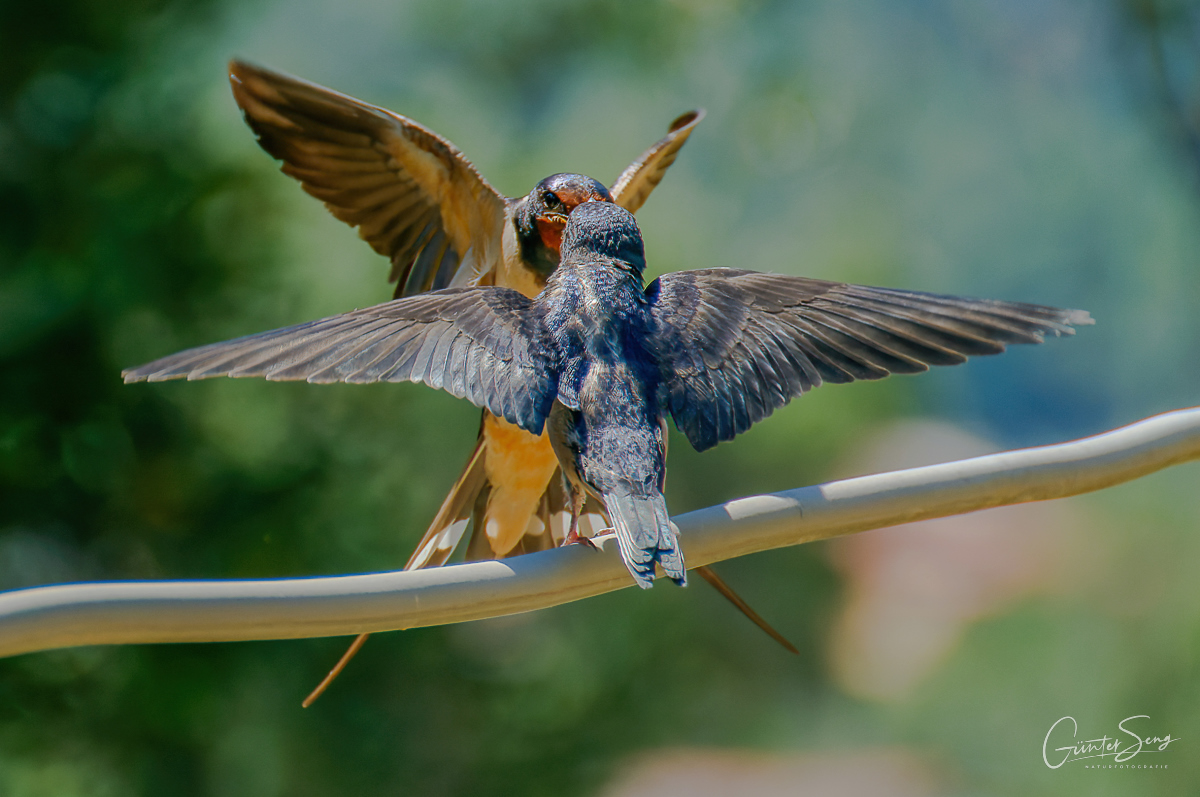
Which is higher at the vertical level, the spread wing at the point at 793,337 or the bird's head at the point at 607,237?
the bird's head at the point at 607,237

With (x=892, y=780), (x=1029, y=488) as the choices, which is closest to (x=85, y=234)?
(x=1029, y=488)

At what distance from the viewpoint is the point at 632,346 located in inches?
54.5

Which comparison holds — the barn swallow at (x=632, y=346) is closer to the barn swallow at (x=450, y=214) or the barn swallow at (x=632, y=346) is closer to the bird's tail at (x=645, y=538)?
the bird's tail at (x=645, y=538)

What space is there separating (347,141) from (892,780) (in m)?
5.77

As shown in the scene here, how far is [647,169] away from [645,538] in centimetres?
156

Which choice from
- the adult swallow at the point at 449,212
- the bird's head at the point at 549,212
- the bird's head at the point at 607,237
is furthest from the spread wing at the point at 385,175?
the bird's head at the point at 607,237

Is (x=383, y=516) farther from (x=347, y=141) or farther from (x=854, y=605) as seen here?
(x=854, y=605)

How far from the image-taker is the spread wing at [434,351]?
3.95 feet

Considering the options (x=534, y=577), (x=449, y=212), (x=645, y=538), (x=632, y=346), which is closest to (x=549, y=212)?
(x=449, y=212)

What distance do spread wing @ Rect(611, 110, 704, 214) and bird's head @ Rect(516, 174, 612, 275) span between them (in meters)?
0.33

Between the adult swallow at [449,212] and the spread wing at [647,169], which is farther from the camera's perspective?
the spread wing at [647,169]

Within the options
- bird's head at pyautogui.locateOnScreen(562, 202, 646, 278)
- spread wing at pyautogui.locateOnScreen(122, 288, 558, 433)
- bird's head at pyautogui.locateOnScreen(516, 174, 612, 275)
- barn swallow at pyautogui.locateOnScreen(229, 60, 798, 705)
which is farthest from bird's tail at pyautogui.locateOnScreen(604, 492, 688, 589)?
bird's head at pyautogui.locateOnScreen(516, 174, 612, 275)

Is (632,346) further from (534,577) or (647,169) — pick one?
(647,169)

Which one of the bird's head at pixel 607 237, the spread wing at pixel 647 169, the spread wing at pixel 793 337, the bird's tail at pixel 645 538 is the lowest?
the bird's tail at pixel 645 538
